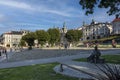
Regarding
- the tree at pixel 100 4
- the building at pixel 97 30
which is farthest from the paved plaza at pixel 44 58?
the building at pixel 97 30

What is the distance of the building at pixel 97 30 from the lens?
156m

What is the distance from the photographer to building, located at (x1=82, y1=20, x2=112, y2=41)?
512 ft

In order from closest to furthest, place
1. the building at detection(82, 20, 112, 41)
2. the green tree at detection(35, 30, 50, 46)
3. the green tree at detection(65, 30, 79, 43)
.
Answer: the green tree at detection(35, 30, 50, 46), the green tree at detection(65, 30, 79, 43), the building at detection(82, 20, 112, 41)

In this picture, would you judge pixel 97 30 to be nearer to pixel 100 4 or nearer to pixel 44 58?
pixel 44 58

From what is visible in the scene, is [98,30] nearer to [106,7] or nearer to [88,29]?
[88,29]

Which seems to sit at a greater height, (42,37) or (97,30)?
(97,30)

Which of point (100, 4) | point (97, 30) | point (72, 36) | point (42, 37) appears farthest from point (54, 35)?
point (100, 4)

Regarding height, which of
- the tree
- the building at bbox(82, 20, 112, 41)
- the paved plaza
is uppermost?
the building at bbox(82, 20, 112, 41)

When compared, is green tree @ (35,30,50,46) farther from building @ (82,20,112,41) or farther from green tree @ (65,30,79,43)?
building @ (82,20,112,41)

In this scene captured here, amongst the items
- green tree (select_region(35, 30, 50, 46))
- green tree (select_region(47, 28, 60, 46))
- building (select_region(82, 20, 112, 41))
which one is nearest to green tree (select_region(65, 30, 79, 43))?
green tree (select_region(47, 28, 60, 46))

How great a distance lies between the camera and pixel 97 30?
164m

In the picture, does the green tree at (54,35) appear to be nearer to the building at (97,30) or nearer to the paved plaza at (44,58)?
the building at (97,30)

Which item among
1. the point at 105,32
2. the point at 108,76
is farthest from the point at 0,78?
the point at 105,32

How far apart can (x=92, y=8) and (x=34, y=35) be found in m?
102
